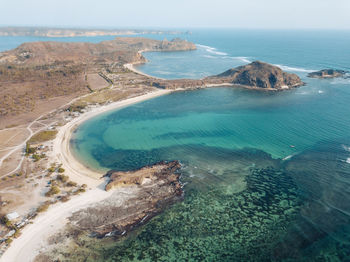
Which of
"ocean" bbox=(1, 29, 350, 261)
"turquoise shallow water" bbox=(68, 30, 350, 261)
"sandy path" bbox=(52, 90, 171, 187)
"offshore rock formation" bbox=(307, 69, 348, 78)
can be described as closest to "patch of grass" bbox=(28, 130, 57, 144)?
"sandy path" bbox=(52, 90, 171, 187)

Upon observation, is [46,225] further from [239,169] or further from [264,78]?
[264,78]

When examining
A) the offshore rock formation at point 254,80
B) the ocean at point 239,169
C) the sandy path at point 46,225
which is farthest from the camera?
the offshore rock formation at point 254,80

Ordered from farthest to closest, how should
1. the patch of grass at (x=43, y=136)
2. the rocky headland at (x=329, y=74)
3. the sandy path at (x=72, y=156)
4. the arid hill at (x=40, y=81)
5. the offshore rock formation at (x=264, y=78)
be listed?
1. the rocky headland at (x=329, y=74)
2. the offshore rock formation at (x=264, y=78)
3. the arid hill at (x=40, y=81)
4. the patch of grass at (x=43, y=136)
5. the sandy path at (x=72, y=156)

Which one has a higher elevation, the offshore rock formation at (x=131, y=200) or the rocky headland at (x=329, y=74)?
the rocky headland at (x=329, y=74)

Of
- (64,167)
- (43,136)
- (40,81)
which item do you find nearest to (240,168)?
(64,167)

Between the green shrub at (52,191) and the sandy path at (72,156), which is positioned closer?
the green shrub at (52,191)

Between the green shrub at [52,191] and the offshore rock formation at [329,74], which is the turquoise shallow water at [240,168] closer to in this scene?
the green shrub at [52,191]

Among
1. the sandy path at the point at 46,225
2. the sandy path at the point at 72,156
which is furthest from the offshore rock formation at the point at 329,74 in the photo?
the sandy path at the point at 46,225
